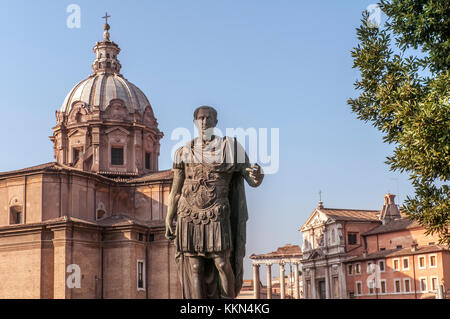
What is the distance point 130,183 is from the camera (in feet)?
169

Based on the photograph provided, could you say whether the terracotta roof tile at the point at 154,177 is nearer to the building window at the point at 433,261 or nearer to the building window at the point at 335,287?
the building window at the point at 433,261

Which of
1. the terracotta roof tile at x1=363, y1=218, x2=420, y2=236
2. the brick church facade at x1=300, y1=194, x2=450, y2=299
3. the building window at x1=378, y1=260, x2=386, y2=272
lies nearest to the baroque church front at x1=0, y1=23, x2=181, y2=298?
the brick church facade at x1=300, y1=194, x2=450, y2=299

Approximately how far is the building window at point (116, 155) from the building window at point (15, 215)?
9555 mm

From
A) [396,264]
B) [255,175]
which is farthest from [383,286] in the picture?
[255,175]

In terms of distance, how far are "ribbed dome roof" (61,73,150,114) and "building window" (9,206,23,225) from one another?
39.9ft

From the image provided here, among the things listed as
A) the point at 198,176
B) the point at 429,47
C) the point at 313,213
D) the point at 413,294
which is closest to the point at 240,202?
the point at 198,176

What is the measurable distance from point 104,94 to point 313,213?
30.7 metres

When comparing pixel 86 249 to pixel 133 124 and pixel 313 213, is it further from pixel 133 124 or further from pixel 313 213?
pixel 313 213

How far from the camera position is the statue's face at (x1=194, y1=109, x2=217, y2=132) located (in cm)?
941

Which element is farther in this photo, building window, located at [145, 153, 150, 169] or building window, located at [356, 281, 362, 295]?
building window, located at [356, 281, 362, 295]

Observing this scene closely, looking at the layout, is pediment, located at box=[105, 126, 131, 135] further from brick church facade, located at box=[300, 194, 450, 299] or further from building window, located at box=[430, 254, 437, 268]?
building window, located at box=[430, 254, 437, 268]

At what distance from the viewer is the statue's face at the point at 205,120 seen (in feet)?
30.9

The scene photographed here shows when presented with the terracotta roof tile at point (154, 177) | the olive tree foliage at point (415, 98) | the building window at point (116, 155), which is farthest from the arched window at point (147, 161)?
the olive tree foliage at point (415, 98)

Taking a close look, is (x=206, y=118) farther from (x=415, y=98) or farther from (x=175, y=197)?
(x=415, y=98)
